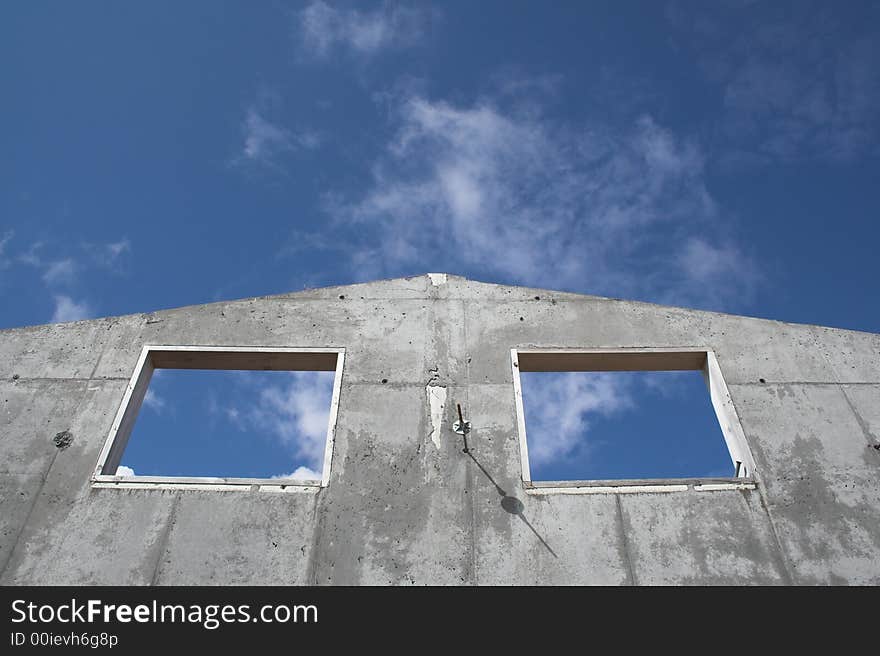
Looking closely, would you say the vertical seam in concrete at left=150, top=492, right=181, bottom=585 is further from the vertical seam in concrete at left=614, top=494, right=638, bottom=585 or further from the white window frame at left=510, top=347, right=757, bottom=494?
the vertical seam in concrete at left=614, top=494, right=638, bottom=585

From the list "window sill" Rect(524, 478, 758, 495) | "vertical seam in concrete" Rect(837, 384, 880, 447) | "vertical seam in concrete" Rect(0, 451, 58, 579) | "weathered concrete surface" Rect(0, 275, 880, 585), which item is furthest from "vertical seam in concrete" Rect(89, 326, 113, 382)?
"vertical seam in concrete" Rect(837, 384, 880, 447)

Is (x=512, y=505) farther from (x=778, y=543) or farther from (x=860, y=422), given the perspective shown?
(x=860, y=422)

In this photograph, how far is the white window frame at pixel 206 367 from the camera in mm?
6742

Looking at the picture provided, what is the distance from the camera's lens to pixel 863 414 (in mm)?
7500

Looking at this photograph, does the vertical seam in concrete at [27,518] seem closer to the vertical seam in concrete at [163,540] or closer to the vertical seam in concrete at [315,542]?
the vertical seam in concrete at [163,540]

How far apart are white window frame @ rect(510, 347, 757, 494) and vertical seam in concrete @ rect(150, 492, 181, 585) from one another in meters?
3.45

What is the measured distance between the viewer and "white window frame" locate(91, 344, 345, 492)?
6742 mm

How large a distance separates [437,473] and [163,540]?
8.79 ft

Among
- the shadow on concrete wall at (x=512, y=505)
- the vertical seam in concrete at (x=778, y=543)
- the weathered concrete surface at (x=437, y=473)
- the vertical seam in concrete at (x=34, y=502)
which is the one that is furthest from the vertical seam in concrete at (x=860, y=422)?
the vertical seam in concrete at (x=34, y=502)

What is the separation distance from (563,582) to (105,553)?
4.22 meters

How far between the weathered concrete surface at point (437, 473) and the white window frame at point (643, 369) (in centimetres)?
9
